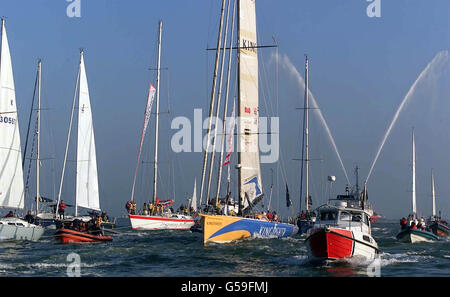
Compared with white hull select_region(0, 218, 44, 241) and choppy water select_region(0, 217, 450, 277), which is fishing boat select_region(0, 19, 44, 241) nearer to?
white hull select_region(0, 218, 44, 241)

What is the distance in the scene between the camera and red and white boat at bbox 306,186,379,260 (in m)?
34.1

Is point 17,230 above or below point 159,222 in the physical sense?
above

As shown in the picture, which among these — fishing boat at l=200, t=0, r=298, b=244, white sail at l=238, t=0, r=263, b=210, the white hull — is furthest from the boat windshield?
the white hull

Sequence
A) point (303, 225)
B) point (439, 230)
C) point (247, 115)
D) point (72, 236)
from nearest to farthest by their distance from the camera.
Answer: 1. point (72, 236)
2. point (247, 115)
3. point (303, 225)
4. point (439, 230)

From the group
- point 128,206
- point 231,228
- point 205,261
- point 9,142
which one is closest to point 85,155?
point 128,206

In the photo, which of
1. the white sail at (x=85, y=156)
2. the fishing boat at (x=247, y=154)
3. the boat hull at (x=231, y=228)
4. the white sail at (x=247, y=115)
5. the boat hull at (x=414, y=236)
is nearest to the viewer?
the boat hull at (x=231, y=228)

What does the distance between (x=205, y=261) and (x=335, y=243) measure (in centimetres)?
857

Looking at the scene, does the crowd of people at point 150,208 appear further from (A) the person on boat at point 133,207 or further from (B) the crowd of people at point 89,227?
(B) the crowd of people at point 89,227

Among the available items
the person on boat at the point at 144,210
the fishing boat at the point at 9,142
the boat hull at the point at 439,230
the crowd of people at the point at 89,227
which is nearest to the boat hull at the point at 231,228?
the crowd of people at the point at 89,227

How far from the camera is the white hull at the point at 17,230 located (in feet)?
180

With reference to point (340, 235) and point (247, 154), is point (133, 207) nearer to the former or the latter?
point (247, 154)

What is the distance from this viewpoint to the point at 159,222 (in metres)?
79.2
